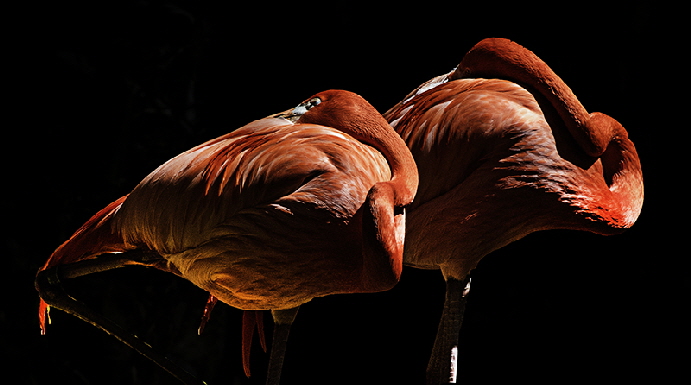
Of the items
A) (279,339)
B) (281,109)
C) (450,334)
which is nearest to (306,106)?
(279,339)

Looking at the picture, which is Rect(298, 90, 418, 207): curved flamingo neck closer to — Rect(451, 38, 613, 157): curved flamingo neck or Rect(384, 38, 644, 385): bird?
Rect(384, 38, 644, 385): bird

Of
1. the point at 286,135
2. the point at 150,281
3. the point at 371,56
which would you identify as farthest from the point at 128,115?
the point at 286,135

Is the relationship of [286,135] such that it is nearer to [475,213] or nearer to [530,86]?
[475,213]

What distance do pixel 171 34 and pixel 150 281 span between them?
84cm

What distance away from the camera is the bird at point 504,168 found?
1557 millimetres

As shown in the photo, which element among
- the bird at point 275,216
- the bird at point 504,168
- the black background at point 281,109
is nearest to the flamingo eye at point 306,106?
the bird at point 275,216

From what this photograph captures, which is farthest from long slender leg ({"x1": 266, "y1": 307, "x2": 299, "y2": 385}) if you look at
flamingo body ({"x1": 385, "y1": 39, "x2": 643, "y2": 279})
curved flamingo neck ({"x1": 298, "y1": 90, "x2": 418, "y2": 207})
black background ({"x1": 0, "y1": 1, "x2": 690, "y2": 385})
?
black background ({"x1": 0, "y1": 1, "x2": 690, "y2": 385})

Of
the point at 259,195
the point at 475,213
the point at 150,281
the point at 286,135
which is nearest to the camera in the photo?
the point at 259,195

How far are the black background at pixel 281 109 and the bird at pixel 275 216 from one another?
89cm

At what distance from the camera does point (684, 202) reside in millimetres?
2389

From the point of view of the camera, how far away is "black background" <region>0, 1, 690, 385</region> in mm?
2318

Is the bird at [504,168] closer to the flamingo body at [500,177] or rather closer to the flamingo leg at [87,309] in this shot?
the flamingo body at [500,177]

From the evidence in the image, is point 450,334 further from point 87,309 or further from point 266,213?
point 87,309

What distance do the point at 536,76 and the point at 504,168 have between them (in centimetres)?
24
